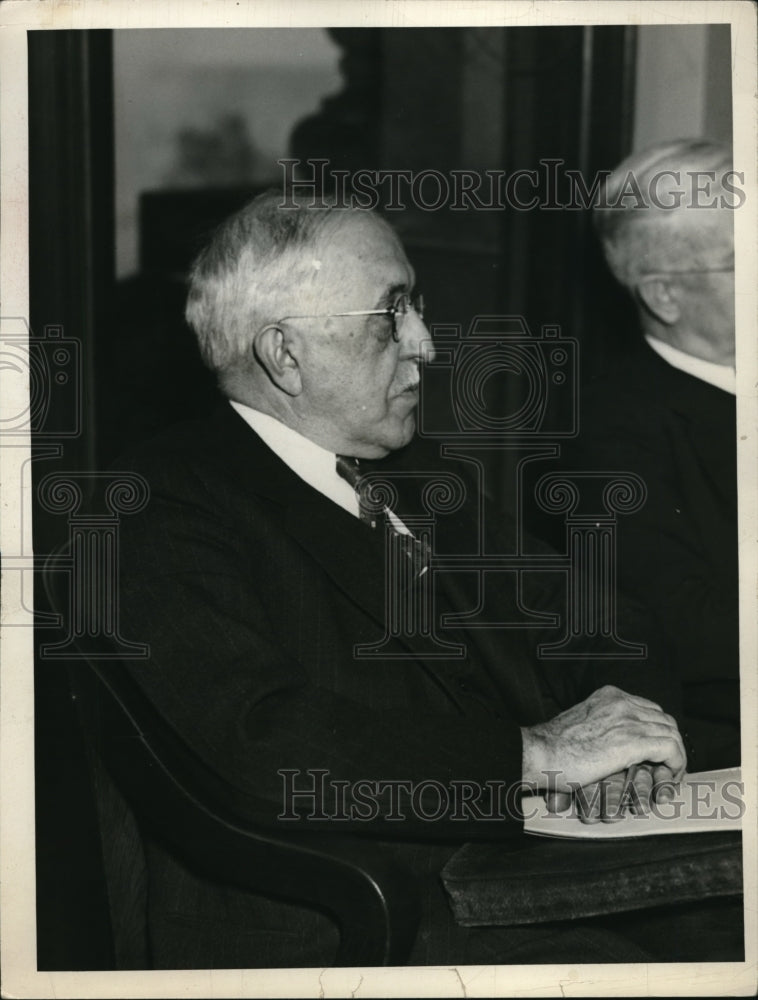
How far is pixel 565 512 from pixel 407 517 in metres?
0.31

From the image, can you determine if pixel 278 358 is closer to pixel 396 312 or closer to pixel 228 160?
pixel 396 312

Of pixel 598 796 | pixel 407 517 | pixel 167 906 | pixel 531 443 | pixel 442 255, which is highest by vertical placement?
pixel 442 255

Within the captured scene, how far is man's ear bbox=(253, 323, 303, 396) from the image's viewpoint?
206 centimetres

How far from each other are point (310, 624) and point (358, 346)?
1.67 ft

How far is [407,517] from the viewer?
217 cm

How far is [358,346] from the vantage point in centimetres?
207

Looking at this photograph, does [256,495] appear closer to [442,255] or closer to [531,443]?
[531,443]

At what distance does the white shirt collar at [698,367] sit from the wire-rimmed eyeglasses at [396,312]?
0.49 m

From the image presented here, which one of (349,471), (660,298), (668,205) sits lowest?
(349,471)

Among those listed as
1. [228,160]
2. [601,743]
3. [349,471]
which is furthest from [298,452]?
[601,743]

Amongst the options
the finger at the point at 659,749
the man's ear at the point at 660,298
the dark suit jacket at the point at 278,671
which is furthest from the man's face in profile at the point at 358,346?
the finger at the point at 659,749

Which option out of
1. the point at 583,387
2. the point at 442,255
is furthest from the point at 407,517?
the point at 442,255

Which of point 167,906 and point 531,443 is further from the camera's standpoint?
point 531,443

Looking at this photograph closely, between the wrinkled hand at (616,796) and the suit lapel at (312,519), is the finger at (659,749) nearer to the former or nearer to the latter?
the wrinkled hand at (616,796)
